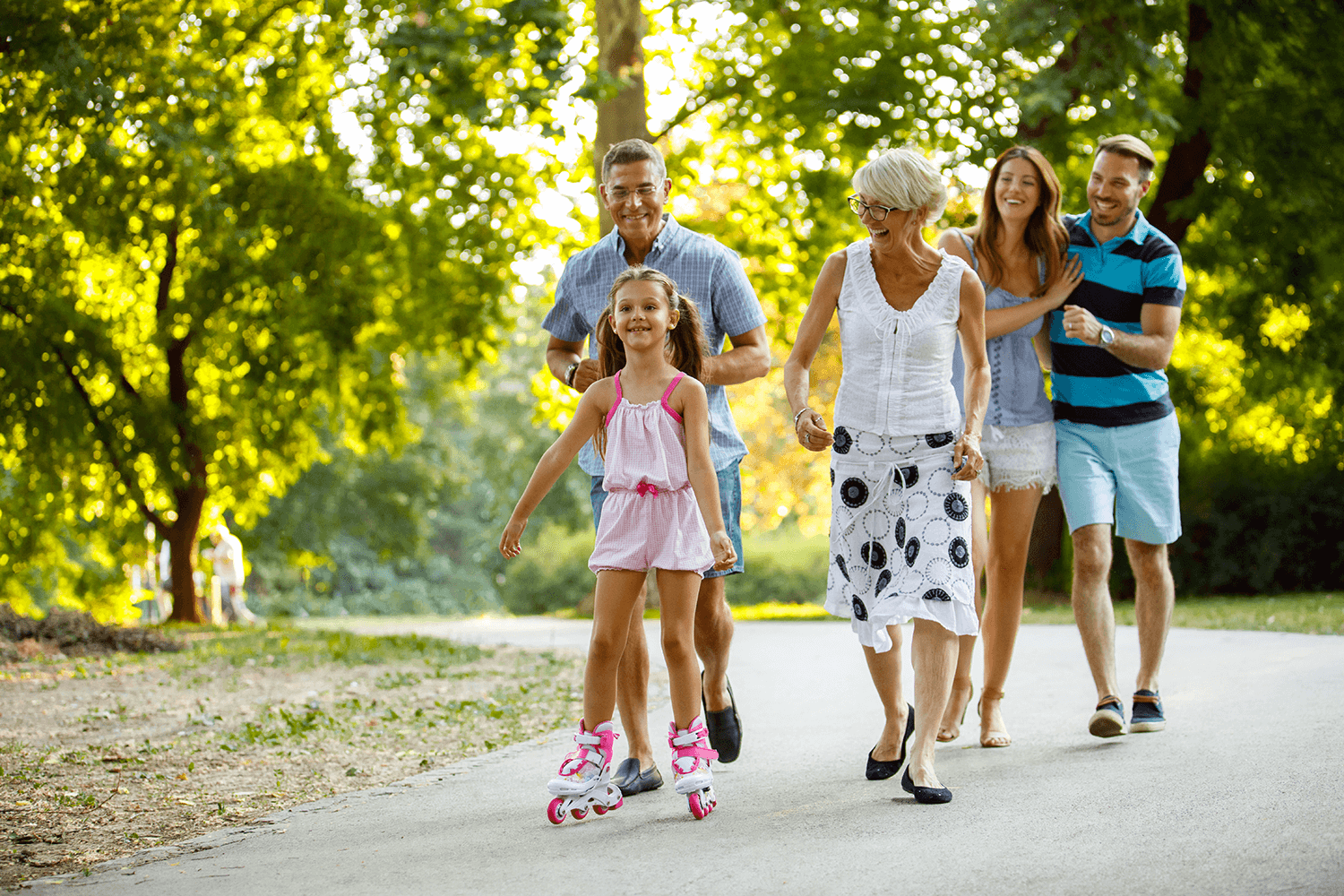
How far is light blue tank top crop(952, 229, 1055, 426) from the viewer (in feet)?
18.0

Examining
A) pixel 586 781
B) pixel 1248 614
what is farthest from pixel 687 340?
pixel 1248 614

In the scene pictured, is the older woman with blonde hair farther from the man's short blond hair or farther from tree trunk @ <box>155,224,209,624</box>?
tree trunk @ <box>155,224,209,624</box>

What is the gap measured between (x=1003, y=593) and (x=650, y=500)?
6.21 feet

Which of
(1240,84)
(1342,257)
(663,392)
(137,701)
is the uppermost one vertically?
(1240,84)

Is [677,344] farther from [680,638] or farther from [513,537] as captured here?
[680,638]

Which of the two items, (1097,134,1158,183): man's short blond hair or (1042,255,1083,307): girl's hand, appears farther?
(1097,134,1158,183): man's short blond hair

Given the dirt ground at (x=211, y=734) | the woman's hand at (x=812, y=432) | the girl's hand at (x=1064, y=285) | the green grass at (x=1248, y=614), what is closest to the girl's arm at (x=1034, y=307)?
the girl's hand at (x=1064, y=285)

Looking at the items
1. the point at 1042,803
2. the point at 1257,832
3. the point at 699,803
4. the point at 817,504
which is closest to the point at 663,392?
the point at 699,803

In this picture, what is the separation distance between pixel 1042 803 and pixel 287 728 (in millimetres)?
4252

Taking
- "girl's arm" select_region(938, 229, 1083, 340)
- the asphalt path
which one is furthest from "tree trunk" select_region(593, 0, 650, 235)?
the asphalt path

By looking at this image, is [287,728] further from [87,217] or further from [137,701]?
[87,217]

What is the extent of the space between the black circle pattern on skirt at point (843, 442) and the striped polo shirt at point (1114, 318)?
4.57 feet

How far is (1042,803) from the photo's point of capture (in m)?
4.15

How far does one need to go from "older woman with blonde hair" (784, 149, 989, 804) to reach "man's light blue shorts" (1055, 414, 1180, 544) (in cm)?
115
